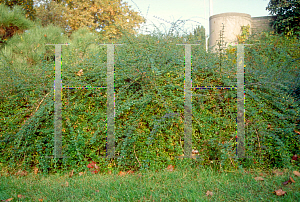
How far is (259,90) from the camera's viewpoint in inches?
134

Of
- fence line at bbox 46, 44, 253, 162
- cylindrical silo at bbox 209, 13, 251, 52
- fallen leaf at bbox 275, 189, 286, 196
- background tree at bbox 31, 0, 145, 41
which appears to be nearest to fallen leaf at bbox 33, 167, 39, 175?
fence line at bbox 46, 44, 253, 162

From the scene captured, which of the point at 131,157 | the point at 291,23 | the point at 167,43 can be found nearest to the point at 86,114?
the point at 131,157

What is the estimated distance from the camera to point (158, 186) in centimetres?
246

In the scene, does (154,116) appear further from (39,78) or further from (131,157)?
(39,78)

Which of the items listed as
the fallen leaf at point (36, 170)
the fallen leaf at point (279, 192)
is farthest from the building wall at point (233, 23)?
the fallen leaf at point (36, 170)

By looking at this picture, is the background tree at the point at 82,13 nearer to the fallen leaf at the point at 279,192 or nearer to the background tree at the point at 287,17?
the background tree at the point at 287,17

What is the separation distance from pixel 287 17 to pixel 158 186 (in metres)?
8.22

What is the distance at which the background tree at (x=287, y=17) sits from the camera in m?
7.95

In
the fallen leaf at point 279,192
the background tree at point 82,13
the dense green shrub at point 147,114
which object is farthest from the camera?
the background tree at point 82,13

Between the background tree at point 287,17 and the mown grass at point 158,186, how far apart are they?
6848 mm

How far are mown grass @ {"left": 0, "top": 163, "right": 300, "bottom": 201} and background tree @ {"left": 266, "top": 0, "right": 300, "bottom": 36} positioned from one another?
685cm

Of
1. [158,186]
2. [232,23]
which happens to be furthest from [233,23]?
[158,186]

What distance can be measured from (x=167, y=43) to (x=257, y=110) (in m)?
1.64

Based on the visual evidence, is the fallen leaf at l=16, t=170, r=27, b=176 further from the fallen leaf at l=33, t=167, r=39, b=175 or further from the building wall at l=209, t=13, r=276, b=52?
the building wall at l=209, t=13, r=276, b=52
